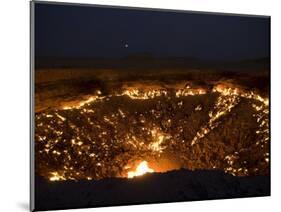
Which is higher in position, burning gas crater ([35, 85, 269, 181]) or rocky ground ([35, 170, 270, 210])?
burning gas crater ([35, 85, 269, 181])

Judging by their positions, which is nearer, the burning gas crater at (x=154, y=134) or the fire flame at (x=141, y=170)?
the burning gas crater at (x=154, y=134)

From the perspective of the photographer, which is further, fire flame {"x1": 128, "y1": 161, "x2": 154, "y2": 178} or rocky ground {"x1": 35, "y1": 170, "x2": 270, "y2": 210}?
fire flame {"x1": 128, "y1": 161, "x2": 154, "y2": 178}

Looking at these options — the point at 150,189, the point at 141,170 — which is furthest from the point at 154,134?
the point at 150,189

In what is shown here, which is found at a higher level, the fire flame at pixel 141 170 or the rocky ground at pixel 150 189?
the fire flame at pixel 141 170

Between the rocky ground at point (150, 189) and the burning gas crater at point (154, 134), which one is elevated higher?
the burning gas crater at point (154, 134)

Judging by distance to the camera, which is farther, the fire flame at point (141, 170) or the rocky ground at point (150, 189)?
the fire flame at point (141, 170)

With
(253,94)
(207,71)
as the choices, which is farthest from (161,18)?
(253,94)

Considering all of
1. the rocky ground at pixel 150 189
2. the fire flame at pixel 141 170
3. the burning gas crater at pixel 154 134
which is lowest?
the rocky ground at pixel 150 189

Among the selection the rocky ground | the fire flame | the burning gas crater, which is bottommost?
the rocky ground
